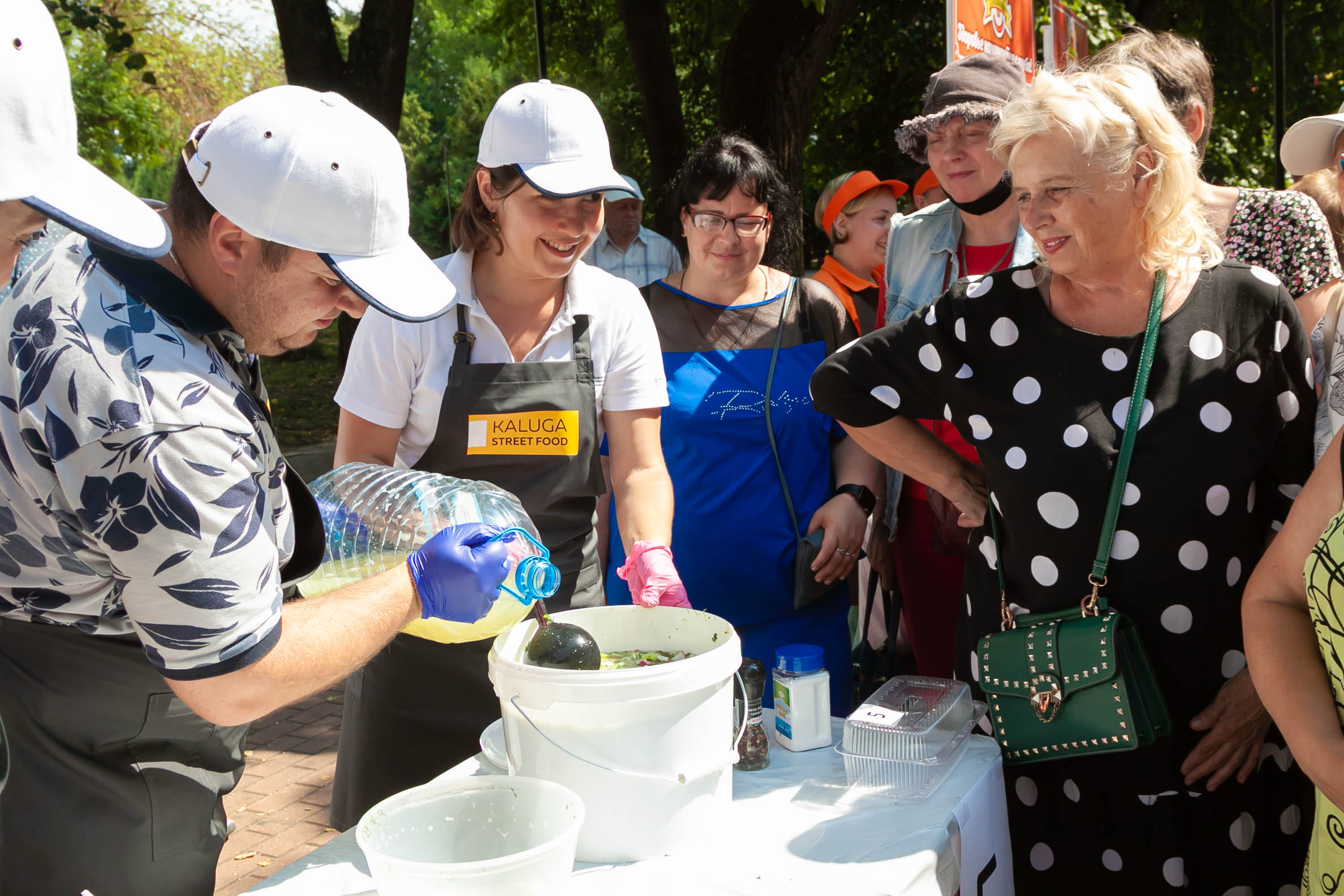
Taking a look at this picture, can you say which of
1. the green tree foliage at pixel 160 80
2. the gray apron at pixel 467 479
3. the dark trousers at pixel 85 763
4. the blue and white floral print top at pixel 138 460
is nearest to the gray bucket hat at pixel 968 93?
the gray apron at pixel 467 479

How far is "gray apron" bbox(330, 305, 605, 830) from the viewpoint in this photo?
2.19 m

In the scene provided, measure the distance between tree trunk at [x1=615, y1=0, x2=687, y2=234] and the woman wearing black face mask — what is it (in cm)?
545

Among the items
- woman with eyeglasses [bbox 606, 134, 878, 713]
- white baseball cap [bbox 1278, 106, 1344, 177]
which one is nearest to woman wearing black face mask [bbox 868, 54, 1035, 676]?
woman with eyeglasses [bbox 606, 134, 878, 713]

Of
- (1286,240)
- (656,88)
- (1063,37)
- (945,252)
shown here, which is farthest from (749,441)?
(656,88)

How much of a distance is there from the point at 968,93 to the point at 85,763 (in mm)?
2437

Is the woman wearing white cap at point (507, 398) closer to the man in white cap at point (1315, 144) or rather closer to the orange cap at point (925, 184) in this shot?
the man in white cap at point (1315, 144)

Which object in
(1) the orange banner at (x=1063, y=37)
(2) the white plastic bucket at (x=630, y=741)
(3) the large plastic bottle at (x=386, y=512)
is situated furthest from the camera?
(1) the orange banner at (x=1063, y=37)

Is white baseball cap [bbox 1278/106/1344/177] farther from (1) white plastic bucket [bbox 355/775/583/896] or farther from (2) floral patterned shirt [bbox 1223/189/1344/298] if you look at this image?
(1) white plastic bucket [bbox 355/775/583/896]

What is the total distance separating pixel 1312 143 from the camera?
2230mm

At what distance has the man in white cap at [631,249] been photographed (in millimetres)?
5219

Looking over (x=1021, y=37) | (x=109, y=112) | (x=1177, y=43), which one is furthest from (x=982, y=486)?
(x=109, y=112)

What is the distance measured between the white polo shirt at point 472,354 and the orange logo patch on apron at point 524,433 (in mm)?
95

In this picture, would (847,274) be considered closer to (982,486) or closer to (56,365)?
(982,486)

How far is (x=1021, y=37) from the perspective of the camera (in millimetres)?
4961
